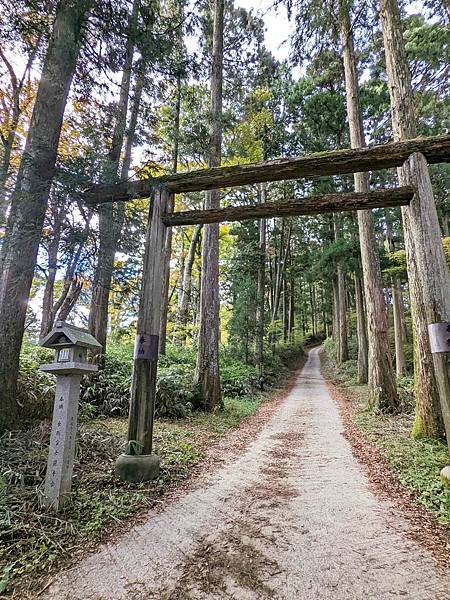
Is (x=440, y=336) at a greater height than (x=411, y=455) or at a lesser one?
greater

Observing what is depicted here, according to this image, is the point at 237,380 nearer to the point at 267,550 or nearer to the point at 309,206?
the point at 309,206

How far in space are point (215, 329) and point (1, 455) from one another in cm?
514

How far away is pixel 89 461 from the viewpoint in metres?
4.18

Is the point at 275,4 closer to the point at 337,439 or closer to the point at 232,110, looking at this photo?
the point at 232,110

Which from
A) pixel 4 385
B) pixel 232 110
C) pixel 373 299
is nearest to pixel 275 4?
pixel 232 110

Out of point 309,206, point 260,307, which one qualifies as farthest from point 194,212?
point 260,307

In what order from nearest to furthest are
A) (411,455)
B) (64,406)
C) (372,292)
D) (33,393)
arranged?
(64,406) → (411,455) → (33,393) → (372,292)

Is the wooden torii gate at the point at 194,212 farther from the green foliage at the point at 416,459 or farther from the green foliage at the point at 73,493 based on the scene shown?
the green foliage at the point at 416,459

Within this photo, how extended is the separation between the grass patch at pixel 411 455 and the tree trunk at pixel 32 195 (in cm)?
519

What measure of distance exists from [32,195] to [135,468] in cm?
375

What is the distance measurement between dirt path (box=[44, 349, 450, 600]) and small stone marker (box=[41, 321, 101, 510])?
32.3 inches

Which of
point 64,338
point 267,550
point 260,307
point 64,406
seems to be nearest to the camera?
point 267,550

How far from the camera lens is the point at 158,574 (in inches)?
87.0

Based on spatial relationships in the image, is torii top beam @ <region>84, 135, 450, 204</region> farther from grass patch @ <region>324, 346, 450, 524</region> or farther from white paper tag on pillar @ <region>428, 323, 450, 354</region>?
grass patch @ <region>324, 346, 450, 524</region>
